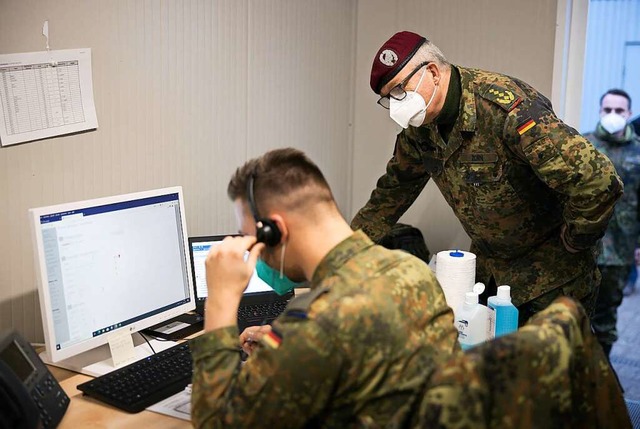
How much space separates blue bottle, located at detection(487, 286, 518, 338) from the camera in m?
1.80

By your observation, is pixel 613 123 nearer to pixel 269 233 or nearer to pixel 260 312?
pixel 260 312

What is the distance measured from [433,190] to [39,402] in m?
1.87

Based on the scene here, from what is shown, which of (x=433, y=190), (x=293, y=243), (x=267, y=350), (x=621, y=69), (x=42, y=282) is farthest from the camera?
(x=621, y=69)

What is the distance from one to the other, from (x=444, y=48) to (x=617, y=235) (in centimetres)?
135

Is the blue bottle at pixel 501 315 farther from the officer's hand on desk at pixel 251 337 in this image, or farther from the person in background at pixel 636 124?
the person in background at pixel 636 124

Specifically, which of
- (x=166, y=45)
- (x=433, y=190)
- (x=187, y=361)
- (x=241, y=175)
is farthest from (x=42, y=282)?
(x=433, y=190)

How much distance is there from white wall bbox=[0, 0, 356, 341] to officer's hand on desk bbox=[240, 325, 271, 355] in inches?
23.3

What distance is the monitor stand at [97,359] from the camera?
1.72m

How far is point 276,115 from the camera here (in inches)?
104

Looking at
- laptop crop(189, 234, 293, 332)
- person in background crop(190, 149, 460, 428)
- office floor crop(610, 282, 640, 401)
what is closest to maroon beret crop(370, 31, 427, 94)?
laptop crop(189, 234, 293, 332)

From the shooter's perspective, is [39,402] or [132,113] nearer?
[39,402]

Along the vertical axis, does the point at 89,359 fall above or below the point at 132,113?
below

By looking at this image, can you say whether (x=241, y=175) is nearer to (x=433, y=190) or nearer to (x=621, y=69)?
(x=433, y=190)

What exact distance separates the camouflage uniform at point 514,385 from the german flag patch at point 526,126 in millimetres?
950
